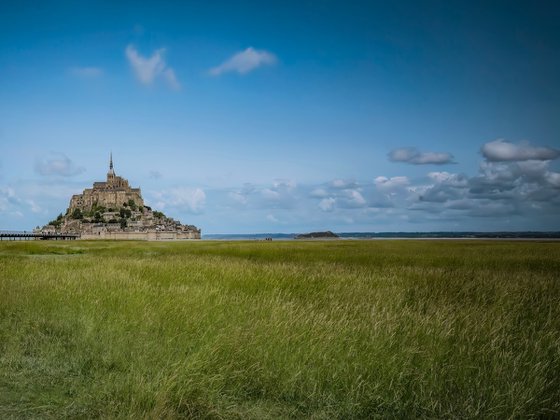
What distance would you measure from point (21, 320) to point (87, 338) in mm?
2434

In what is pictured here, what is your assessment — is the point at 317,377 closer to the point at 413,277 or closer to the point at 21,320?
the point at 21,320

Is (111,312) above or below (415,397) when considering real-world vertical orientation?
above

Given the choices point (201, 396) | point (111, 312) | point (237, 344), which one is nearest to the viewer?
point (201, 396)

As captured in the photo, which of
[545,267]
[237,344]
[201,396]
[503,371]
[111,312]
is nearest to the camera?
[201,396]

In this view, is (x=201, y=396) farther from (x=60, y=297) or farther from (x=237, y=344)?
(x=60, y=297)

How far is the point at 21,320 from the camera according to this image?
920 centimetres

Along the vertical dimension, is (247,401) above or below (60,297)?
below

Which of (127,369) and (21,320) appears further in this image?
(21,320)

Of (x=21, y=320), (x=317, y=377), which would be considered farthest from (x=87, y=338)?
(x=317, y=377)

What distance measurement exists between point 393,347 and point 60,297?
8.26 metres

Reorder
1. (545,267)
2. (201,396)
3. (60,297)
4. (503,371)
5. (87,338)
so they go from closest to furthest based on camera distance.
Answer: (201,396), (503,371), (87,338), (60,297), (545,267)

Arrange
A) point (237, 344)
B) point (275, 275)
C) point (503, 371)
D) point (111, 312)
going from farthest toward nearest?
1. point (275, 275)
2. point (111, 312)
3. point (237, 344)
4. point (503, 371)

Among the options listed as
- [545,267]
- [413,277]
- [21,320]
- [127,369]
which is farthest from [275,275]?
[545,267]

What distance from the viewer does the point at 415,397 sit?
5.77 metres
